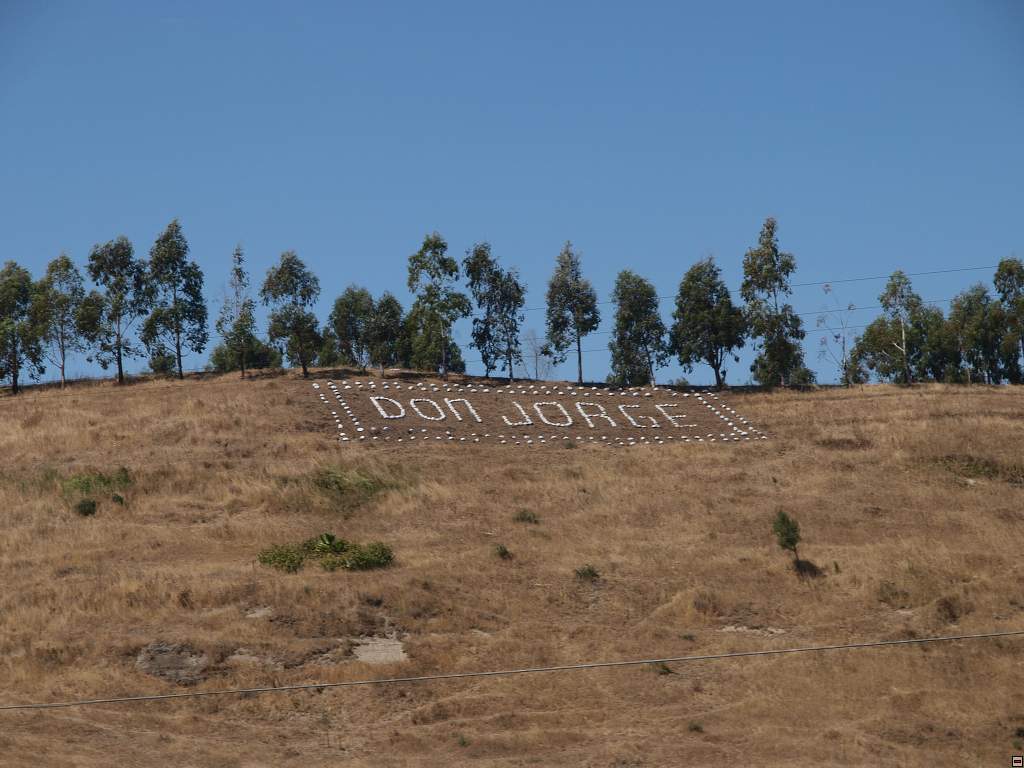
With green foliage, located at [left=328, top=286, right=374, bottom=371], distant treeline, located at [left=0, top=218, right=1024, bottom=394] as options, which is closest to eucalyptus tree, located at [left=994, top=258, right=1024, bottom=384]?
distant treeline, located at [left=0, top=218, right=1024, bottom=394]

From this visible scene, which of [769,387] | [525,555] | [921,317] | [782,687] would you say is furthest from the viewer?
[921,317]

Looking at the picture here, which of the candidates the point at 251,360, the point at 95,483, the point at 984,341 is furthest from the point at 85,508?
the point at 984,341

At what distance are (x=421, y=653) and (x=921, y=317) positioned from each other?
60.4 metres

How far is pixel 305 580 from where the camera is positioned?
3209 centimetres

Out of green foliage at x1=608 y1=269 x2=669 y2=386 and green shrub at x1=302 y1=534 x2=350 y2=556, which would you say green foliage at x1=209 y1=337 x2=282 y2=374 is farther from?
green shrub at x1=302 y1=534 x2=350 y2=556

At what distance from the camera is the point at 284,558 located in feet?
110

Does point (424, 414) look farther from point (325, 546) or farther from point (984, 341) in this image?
point (984, 341)

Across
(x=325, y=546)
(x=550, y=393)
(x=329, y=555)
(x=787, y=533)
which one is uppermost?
(x=550, y=393)

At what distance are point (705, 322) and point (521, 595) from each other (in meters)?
34.1

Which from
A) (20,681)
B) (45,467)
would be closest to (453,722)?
(20,681)

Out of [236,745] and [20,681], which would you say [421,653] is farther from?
[20,681]

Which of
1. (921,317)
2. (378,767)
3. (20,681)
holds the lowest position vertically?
(378,767)

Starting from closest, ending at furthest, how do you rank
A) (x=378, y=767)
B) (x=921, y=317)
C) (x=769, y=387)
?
(x=378, y=767) → (x=769, y=387) → (x=921, y=317)

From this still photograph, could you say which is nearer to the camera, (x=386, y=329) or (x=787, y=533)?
(x=787, y=533)
